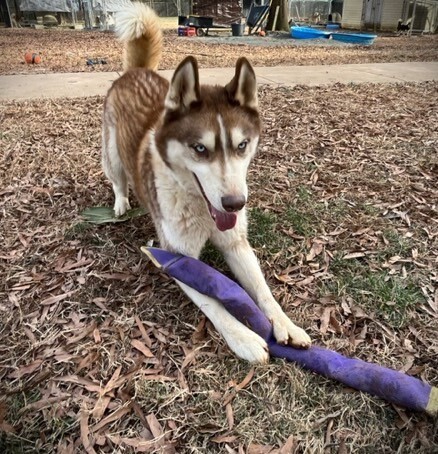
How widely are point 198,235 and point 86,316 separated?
792 mm

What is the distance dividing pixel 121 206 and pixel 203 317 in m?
1.43

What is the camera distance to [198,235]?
8.03 feet

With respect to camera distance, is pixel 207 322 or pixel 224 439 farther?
pixel 207 322

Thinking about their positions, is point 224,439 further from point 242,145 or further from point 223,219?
point 242,145

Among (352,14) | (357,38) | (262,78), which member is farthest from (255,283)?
(352,14)

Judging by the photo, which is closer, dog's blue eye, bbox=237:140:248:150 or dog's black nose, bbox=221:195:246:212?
dog's black nose, bbox=221:195:246:212

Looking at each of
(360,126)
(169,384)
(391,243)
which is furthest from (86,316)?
(360,126)

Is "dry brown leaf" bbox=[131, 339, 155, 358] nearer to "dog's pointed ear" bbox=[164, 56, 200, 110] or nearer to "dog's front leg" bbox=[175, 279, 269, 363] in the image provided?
A: "dog's front leg" bbox=[175, 279, 269, 363]

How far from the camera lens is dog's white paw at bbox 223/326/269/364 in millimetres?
1978

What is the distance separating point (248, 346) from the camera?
2.00 metres

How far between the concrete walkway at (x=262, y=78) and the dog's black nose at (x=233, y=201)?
498cm

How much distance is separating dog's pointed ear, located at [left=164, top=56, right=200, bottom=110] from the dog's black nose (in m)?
0.65

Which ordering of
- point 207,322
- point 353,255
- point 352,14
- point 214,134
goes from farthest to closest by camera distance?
point 352,14
point 353,255
point 207,322
point 214,134

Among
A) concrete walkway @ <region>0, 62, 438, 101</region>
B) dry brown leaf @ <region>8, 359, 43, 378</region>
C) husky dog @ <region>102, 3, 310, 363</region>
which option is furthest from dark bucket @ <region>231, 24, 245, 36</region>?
dry brown leaf @ <region>8, 359, 43, 378</region>
